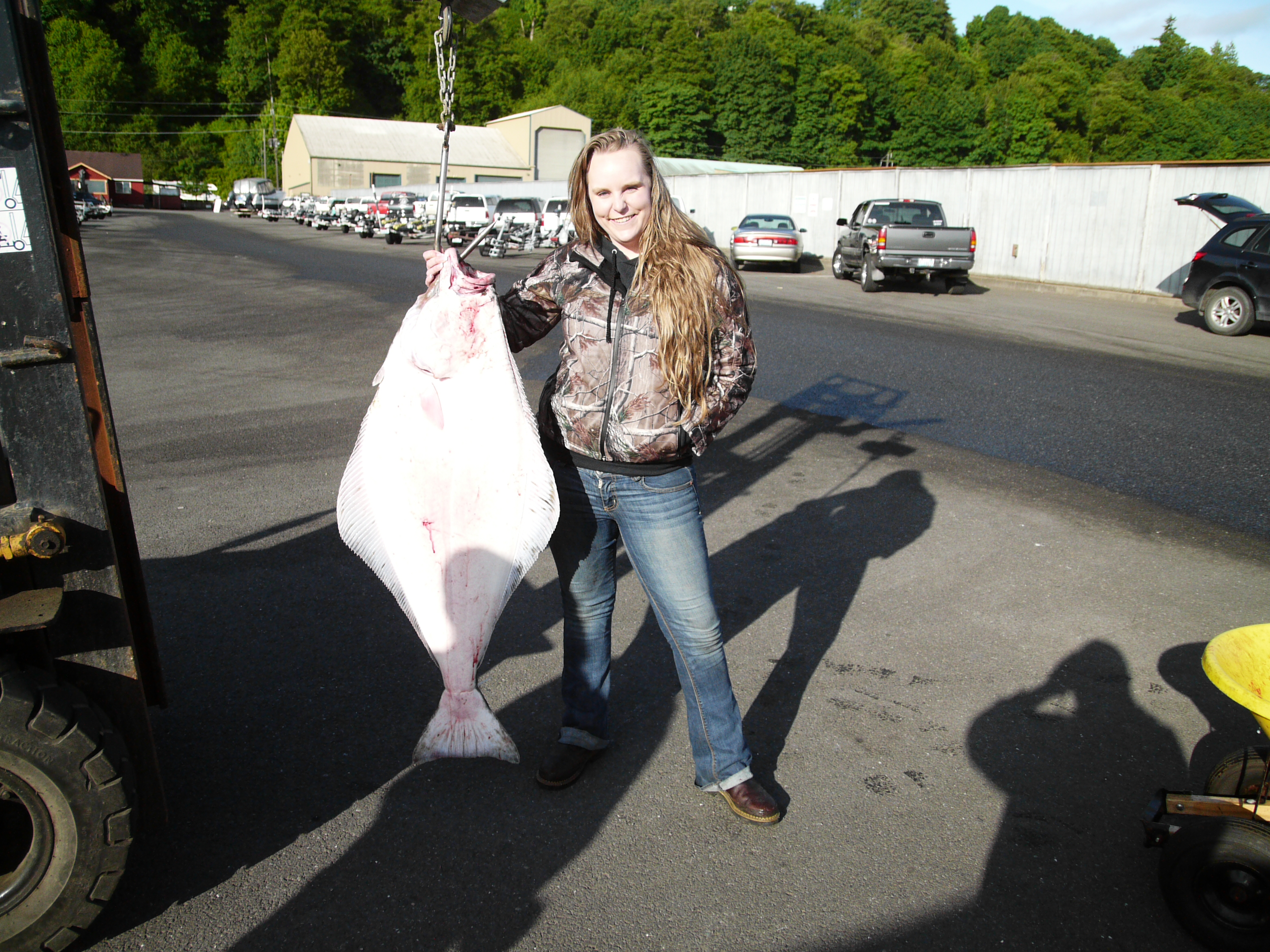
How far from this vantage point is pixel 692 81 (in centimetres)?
8881

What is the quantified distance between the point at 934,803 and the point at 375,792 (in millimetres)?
1758

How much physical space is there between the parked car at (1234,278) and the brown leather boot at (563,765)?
14.2 metres

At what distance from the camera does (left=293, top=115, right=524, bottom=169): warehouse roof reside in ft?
231

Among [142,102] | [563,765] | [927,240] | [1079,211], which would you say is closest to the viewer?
[563,765]

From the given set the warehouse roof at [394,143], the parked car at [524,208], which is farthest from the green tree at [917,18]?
the parked car at [524,208]

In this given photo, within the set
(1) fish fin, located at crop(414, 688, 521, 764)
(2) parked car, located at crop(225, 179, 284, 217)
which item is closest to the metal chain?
(1) fish fin, located at crop(414, 688, 521, 764)

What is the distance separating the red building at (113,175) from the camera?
7981 centimetres

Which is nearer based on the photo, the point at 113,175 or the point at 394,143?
the point at 394,143

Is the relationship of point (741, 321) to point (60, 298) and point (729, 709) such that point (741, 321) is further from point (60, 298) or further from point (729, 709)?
point (60, 298)

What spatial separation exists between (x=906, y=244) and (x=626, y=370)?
697 inches

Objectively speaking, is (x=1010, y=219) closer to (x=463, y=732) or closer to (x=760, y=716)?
(x=760, y=716)

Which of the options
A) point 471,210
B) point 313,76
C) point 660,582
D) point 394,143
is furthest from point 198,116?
point 660,582

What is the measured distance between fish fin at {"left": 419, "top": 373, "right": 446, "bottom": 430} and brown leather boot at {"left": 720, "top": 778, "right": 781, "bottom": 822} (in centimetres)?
141

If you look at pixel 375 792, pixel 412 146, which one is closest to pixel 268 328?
pixel 375 792
